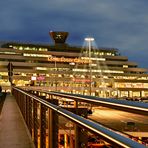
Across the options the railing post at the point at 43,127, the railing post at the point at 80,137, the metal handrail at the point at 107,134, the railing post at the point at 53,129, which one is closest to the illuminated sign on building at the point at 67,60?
the railing post at the point at 43,127

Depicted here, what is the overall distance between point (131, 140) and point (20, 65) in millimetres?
117425

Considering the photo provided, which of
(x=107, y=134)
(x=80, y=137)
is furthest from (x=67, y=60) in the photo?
(x=107, y=134)

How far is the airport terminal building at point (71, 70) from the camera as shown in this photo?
115 metres

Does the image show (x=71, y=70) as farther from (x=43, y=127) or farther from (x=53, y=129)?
(x=53, y=129)

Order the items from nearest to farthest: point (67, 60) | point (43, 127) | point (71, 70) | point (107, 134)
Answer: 1. point (107, 134)
2. point (43, 127)
3. point (71, 70)
4. point (67, 60)

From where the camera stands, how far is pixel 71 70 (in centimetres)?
12431

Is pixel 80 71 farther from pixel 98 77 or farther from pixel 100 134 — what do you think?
pixel 100 134

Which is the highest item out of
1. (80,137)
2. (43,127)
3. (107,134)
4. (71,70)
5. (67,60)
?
(67,60)

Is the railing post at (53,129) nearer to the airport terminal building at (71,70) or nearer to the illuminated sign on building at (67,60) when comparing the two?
the airport terminal building at (71,70)

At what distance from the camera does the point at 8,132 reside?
9609mm

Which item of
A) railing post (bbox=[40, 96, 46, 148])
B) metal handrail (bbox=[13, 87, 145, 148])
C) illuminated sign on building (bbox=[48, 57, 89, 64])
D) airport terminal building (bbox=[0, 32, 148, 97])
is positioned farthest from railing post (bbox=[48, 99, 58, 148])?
illuminated sign on building (bbox=[48, 57, 89, 64])

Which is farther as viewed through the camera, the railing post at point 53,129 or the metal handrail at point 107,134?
the railing post at point 53,129

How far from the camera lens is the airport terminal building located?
376 feet

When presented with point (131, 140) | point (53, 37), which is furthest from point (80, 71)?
point (131, 140)
